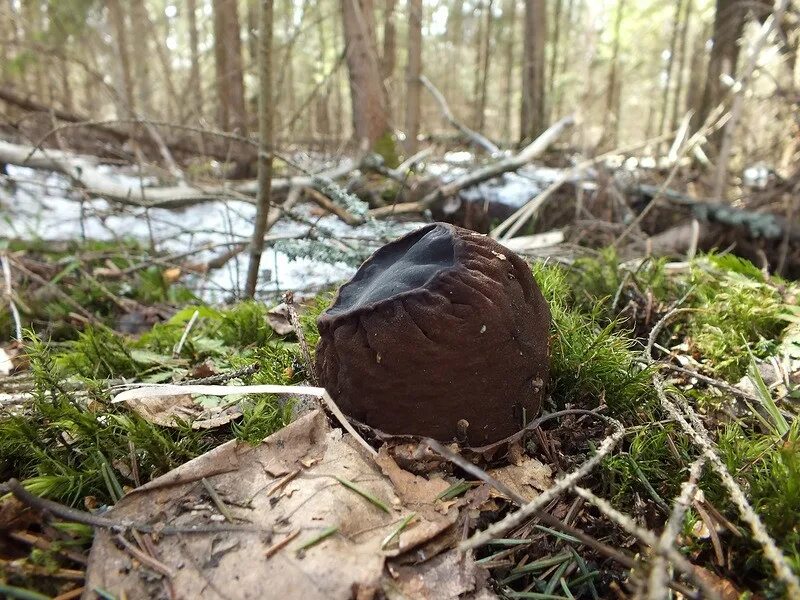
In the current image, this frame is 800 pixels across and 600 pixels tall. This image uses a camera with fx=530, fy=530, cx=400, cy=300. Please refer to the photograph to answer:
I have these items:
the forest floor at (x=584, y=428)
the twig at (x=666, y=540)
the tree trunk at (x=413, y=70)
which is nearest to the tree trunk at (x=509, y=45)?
the tree trunk at (x=413, y=70)

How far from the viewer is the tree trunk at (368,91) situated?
651 cm

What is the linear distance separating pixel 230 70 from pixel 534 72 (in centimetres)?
554

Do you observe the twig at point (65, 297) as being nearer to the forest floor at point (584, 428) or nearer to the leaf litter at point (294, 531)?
the forest floor at point (584, 428)

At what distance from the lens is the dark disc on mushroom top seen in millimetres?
1680

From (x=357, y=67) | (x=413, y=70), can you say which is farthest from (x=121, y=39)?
(x=357, y=67)

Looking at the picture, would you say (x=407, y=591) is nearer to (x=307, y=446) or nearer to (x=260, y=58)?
(x=307, y=446)

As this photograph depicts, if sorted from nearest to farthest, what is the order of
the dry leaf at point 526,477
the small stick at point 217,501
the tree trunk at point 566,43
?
1. the small stick at point 217,501
2. the dry leaf at point 526,477
3. the tree trunk at point 566,43

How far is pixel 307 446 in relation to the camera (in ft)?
5.71

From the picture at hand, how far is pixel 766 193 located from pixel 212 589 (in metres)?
6.08

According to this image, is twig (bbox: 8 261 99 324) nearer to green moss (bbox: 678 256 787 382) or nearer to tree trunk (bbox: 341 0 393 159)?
green moss (bbox: 678 256 787 382)

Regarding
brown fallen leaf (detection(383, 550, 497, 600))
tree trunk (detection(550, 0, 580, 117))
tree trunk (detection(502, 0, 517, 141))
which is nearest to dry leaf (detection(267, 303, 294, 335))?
brown fallen leaf (detection(383, 550, 497, 600))

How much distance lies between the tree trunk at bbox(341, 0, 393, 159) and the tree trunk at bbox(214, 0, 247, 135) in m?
2.85

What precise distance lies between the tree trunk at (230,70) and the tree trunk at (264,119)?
659 centimetres

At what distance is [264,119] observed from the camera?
2820mm
